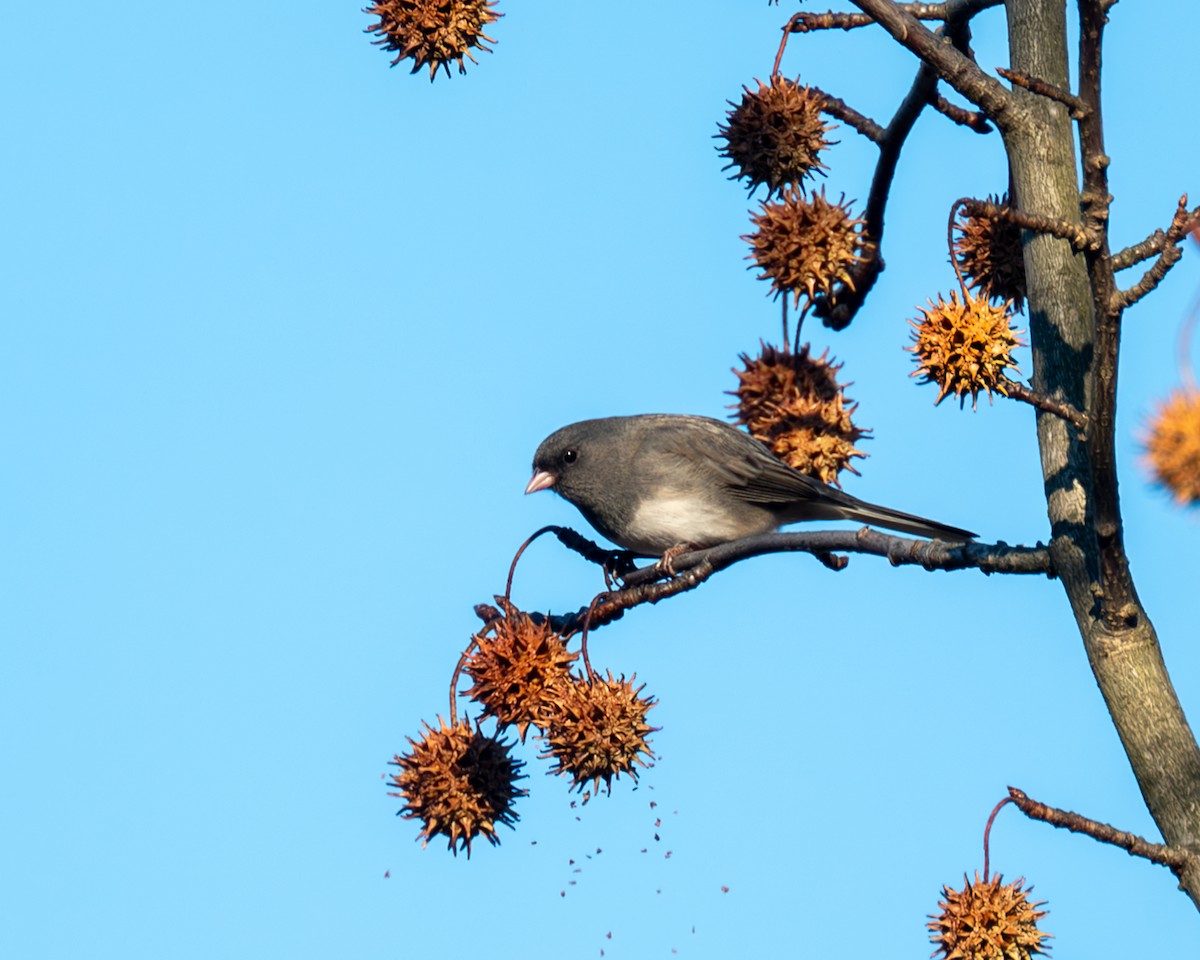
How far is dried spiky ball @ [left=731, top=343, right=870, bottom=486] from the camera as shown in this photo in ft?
16.9

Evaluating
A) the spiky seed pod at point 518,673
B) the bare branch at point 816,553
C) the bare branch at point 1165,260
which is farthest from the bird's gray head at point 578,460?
the bare branch at point 1165,260

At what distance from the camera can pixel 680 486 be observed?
638 centimetres

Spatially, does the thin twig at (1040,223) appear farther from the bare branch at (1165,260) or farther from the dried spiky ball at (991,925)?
the dried spiky ball at (991,925)

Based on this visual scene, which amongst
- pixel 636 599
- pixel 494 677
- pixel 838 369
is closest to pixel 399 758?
pixel 494 677

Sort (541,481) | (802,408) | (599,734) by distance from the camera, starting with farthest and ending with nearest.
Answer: (541,481) → (802,408) → (599,734)

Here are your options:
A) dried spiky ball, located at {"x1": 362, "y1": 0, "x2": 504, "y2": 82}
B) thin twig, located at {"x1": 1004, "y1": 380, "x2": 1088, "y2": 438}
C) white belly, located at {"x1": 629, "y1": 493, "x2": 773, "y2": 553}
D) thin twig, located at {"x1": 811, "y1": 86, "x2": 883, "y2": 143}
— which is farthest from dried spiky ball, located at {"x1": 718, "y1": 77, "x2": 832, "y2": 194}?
white belly, located at {"x1": 629, "y1": 493, "x2": 773, "y2": 553}

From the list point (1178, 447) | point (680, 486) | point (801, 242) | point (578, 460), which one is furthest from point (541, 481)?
point (1178, 447)

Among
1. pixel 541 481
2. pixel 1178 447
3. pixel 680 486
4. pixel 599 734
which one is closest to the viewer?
pixel 1178 447

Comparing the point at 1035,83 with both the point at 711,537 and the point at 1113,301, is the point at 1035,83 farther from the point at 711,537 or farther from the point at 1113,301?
the point at 711,537

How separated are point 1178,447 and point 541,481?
14.6 ft

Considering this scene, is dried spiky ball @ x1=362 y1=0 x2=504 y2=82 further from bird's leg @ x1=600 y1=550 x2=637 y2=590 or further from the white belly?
the white belly

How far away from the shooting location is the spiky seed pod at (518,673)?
398 centimetres

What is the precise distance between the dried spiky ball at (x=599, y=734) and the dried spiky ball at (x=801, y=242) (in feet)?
4.67

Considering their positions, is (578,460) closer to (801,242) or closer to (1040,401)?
(801,242)
